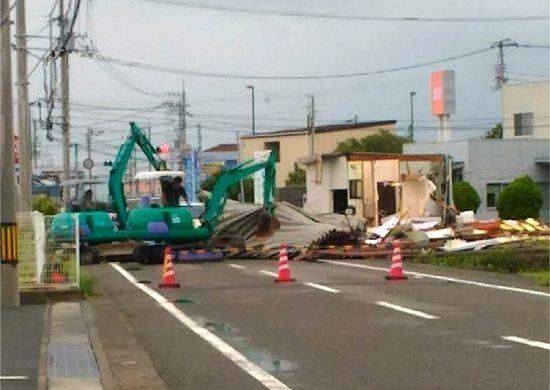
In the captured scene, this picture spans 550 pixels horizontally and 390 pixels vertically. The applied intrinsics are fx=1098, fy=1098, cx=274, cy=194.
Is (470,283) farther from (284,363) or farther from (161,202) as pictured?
(161,202)

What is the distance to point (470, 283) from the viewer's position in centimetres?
2591

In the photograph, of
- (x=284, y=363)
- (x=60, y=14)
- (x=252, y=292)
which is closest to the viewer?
(x=284, y=363)

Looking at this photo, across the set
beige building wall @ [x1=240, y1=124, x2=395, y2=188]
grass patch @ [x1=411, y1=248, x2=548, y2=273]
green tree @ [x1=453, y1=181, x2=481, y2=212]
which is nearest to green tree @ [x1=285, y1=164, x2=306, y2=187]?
beige building wall @ [x1=240, y1=124, x2=395, y2=188]

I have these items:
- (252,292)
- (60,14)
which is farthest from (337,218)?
(252,292)

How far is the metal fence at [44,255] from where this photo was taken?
883 inches

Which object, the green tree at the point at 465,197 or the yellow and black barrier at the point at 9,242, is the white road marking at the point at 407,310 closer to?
the yellow and black barrier at the point at 9,242

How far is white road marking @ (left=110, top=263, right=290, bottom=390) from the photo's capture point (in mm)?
12234

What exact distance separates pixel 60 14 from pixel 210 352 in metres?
32.6

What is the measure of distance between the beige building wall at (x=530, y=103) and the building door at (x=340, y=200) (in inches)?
674

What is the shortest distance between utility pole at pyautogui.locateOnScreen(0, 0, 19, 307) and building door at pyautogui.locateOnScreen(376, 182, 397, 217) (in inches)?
1188

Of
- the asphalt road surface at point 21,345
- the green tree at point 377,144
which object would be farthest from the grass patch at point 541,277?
the green tree at point 377,144

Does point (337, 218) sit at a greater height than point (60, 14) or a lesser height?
lesser

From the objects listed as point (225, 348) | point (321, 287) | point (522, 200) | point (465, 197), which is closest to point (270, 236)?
point (321, 287)

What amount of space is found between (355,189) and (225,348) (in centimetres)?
3673
